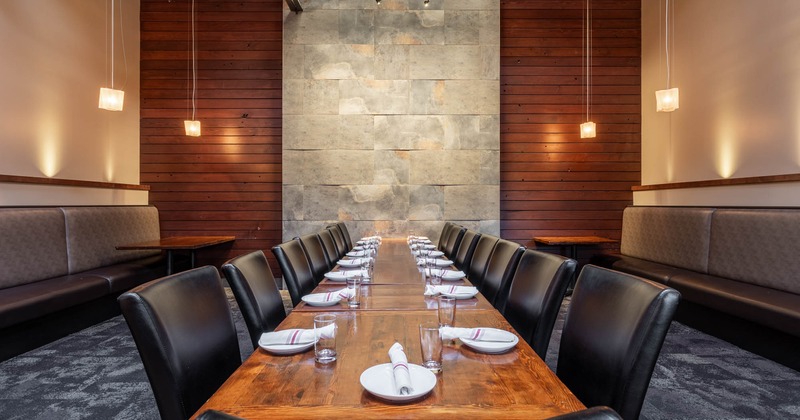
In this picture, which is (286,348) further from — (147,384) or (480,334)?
(147,384)

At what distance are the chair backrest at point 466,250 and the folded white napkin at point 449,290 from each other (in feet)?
4.24

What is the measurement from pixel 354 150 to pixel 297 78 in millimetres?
1165

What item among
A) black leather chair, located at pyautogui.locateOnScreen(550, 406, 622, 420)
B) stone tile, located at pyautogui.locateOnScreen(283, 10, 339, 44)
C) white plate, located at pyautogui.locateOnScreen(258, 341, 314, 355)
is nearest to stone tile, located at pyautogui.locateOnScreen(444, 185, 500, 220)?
stone tile, located at pyautogui.locateOnScreen(283, 10, 339, 44)

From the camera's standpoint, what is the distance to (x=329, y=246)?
3832 mm

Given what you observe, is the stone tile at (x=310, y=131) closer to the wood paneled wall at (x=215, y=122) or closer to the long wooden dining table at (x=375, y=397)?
the wood paneled wall at (x=215, y=122)

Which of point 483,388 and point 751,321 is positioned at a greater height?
point 483,388

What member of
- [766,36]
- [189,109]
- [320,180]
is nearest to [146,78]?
[189,109]

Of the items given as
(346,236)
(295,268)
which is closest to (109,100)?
(346,236)

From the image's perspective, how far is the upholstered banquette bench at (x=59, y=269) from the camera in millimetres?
3314

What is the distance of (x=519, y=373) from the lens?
3.66 ft

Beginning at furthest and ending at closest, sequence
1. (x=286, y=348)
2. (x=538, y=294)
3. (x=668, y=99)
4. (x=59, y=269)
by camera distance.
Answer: (x=668, y=99)
(x=59, y=269)
(x=538, y=294)
(x=286, y=348)

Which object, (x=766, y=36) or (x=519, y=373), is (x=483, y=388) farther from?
(x=766, y=36)

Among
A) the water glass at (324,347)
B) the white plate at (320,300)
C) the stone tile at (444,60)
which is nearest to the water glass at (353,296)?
the white plate at (320,300)

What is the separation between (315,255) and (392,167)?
2.79m
